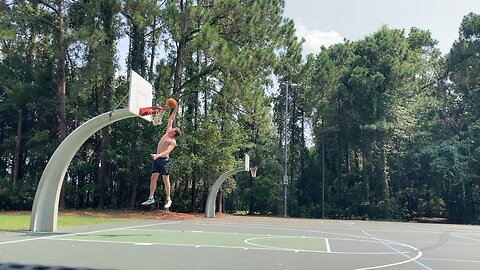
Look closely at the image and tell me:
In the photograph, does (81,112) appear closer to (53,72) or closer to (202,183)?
(53,72)

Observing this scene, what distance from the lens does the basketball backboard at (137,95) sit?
10.7m

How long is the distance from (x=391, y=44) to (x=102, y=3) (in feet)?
73.8

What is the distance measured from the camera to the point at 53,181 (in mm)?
12453

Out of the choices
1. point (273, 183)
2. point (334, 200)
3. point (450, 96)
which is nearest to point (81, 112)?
point (273, 183)

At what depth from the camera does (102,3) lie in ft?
83.3

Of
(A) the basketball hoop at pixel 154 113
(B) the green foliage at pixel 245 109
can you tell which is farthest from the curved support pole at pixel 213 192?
(A) the basketball hoop at pixel 154 113

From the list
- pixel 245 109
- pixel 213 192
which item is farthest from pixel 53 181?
pixel 245 109

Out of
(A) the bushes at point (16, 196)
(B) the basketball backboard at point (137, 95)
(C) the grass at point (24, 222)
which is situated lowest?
(C) the grass at point (24, 222)

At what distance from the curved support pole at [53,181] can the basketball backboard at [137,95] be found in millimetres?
1517

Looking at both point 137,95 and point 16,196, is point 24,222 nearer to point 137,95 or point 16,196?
point 137,95

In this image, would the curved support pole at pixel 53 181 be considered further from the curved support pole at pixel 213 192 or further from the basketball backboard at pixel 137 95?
the curved support pole at pixel 213 192

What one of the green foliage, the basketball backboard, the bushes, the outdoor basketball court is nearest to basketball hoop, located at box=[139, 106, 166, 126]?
the basketball backboard

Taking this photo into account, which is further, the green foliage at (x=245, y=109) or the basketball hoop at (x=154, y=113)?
the green foliage at (x=245, y=109)

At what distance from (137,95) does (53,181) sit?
380 cm
